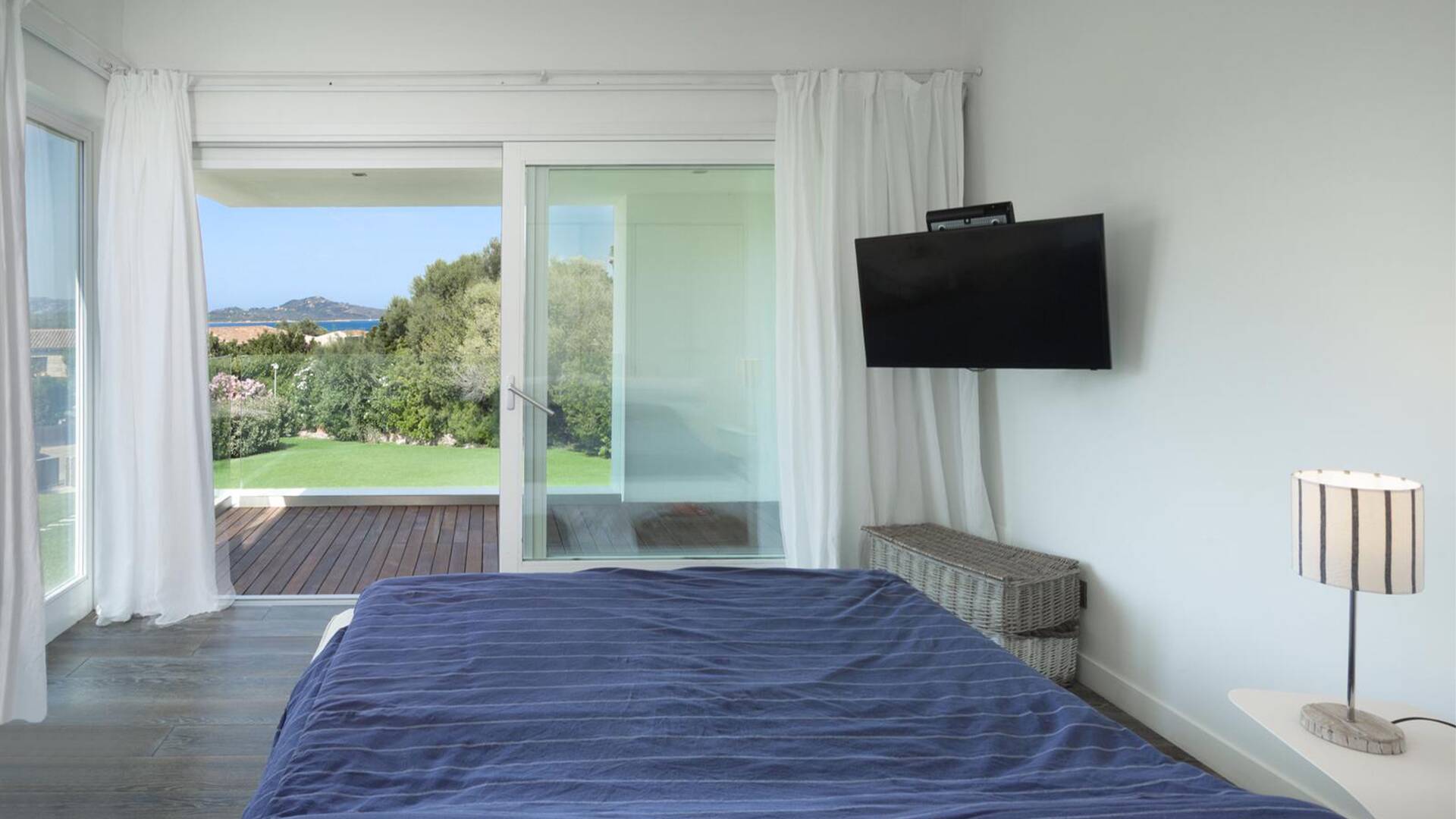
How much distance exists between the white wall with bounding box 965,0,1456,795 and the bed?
3.00 ft

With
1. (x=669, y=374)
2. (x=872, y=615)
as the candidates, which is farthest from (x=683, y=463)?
(x=872, y=615)

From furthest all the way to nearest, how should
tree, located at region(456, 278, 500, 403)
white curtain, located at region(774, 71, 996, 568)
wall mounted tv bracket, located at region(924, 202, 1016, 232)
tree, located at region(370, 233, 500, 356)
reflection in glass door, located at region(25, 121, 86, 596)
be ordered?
tree, located at region(456, 278, 500, 403) < tree, located at region(370, 233, 500, 356) < white curtain, located at region(774, 71, 996, 568) < reflection in glass door, located at region(25, 121, 86, 596) < wall mounted tv bracket, located at region(924, 202, 1016, 232)

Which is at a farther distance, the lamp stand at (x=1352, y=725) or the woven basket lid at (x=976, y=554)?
the woven basket lid at (x=976, y=554)

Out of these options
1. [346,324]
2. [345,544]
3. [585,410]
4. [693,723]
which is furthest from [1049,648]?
[346,324]

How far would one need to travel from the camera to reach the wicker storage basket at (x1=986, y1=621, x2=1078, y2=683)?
9.88 feet

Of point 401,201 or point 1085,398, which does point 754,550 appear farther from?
point 401,201

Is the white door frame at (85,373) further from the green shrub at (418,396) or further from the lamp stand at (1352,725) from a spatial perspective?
the lamp stand at (1352,725)

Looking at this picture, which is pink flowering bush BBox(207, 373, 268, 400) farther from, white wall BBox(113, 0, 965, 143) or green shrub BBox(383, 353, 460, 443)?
white wall BBox(113, 0, 965, 143)

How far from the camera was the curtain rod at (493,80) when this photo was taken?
12.5ft

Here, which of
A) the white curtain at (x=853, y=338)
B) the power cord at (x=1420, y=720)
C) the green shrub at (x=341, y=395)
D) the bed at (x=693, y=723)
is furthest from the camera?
the green shrub at (x=341, y=395)

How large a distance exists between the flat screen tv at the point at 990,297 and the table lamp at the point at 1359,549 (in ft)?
4.08

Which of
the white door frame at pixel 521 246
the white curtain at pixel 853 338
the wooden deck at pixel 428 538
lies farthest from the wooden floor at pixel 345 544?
the white curtain at pixel 853 338

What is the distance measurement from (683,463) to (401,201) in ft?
8.75

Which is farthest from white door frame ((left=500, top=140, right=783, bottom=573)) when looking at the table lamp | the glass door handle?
the table lamp
